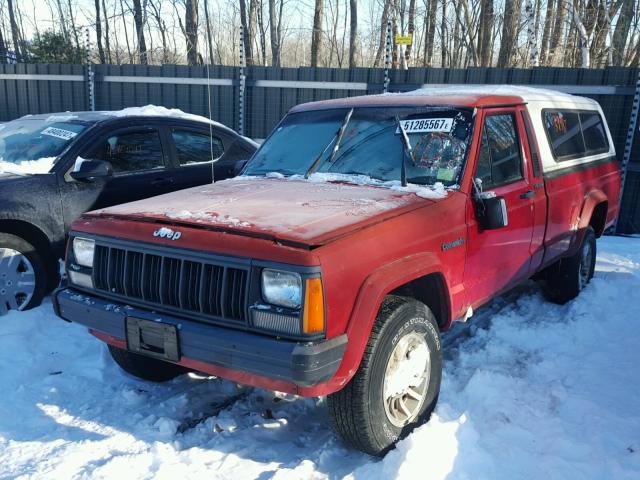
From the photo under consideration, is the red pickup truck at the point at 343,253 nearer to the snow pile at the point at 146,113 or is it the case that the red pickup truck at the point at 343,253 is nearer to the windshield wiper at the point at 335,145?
the windshield wiper at the point at 335,145

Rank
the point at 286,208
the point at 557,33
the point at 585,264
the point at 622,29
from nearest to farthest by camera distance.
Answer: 1. the point at 286,208
2. the point at 585,264
3. the point at 622,29
4. the point at 557,33

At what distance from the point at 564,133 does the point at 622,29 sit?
13878mm

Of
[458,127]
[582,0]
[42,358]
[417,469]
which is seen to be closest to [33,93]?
[42,358]

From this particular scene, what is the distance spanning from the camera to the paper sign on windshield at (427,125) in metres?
3.67

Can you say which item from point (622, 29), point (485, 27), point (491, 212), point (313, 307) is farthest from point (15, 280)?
point (485, 27)

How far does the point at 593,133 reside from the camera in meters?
5.64

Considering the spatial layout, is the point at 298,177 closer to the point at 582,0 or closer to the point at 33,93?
the point at 33,93

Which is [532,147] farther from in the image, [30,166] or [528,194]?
[30,166]

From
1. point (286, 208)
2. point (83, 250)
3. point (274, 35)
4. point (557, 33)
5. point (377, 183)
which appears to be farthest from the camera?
point (274, 35)

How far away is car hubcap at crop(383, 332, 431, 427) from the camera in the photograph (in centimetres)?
288

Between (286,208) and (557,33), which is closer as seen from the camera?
(286,208)

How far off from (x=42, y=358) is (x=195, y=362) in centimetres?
187

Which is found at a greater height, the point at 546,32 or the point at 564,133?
the point at 546,32

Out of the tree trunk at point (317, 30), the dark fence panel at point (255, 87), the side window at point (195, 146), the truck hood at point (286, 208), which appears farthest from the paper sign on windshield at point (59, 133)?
the tree trunk at point (317, 30)
